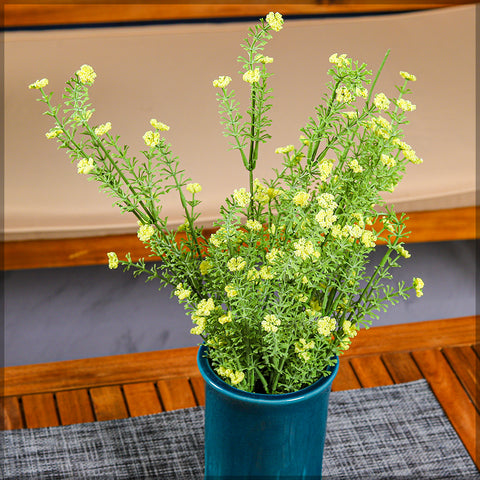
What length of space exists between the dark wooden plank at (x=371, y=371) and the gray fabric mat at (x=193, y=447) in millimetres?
71

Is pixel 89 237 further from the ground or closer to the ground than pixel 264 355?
closer to the ground

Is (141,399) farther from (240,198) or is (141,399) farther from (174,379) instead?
(240,198)

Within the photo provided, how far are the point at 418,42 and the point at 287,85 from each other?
50 cm

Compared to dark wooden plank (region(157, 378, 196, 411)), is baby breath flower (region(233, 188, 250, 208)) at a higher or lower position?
higher

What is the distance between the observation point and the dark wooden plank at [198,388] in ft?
4.49

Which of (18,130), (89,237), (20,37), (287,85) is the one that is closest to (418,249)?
(287,85)

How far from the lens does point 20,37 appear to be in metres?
2.23

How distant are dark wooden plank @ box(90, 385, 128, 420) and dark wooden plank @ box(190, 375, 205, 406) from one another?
0.13 meters

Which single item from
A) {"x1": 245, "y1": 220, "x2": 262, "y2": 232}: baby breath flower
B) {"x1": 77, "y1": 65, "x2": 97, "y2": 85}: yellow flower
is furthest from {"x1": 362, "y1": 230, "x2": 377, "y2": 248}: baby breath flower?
{"x1": 77, "y1": 65, "x2": 97, "y2": 85}: yellow flower

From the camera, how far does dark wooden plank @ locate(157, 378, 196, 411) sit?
1.35 meters

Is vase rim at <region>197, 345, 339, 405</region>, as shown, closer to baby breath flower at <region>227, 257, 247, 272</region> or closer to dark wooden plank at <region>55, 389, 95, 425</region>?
baby breath flower at <region>227, 257, 247, 272</region>

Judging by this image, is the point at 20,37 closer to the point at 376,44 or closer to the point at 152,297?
the point at 152,297

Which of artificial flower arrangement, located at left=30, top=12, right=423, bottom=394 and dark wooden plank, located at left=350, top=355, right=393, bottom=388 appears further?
dark wooden plank, located at left=350, top=355, right=393, bottom=388

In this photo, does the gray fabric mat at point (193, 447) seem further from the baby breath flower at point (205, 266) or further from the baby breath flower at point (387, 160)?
the baby breath flower at point (387, 160)
